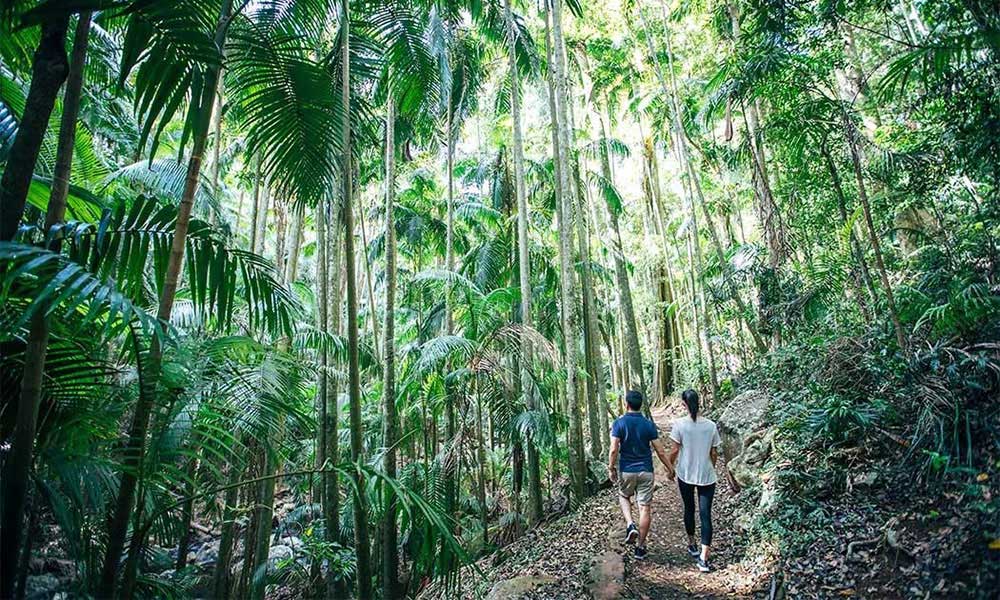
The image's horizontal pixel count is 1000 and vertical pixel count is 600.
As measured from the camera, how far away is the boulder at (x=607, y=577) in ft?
14.0

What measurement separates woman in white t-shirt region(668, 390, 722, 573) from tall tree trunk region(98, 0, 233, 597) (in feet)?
14.0

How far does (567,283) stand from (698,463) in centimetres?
397

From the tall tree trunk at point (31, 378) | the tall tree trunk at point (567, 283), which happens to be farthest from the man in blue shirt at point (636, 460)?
the tall tree trunk at point (31, 378)

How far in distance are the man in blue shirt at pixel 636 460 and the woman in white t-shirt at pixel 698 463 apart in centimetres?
23

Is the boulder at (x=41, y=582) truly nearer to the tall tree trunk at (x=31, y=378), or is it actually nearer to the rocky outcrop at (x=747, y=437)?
the tall tree trunk at (x=31, y=378)

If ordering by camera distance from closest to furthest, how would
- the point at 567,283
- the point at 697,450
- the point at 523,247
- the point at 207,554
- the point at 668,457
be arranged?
the point at 697,450, the point at 668,457, the point at 567,283, the point at 523,247, the point at 207,554

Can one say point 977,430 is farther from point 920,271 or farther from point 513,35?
point 513,35

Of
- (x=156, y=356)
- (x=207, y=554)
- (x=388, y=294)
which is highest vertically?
(x=388, y=294)

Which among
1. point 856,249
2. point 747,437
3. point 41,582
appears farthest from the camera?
point 747,437

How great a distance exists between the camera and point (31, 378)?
6.39ft

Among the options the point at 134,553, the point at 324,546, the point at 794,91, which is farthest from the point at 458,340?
the point at 794,91

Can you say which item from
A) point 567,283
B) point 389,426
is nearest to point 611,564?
point 389,426

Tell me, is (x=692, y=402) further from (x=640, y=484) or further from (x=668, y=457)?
(x=640, y=484)

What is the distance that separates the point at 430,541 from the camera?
257cm
